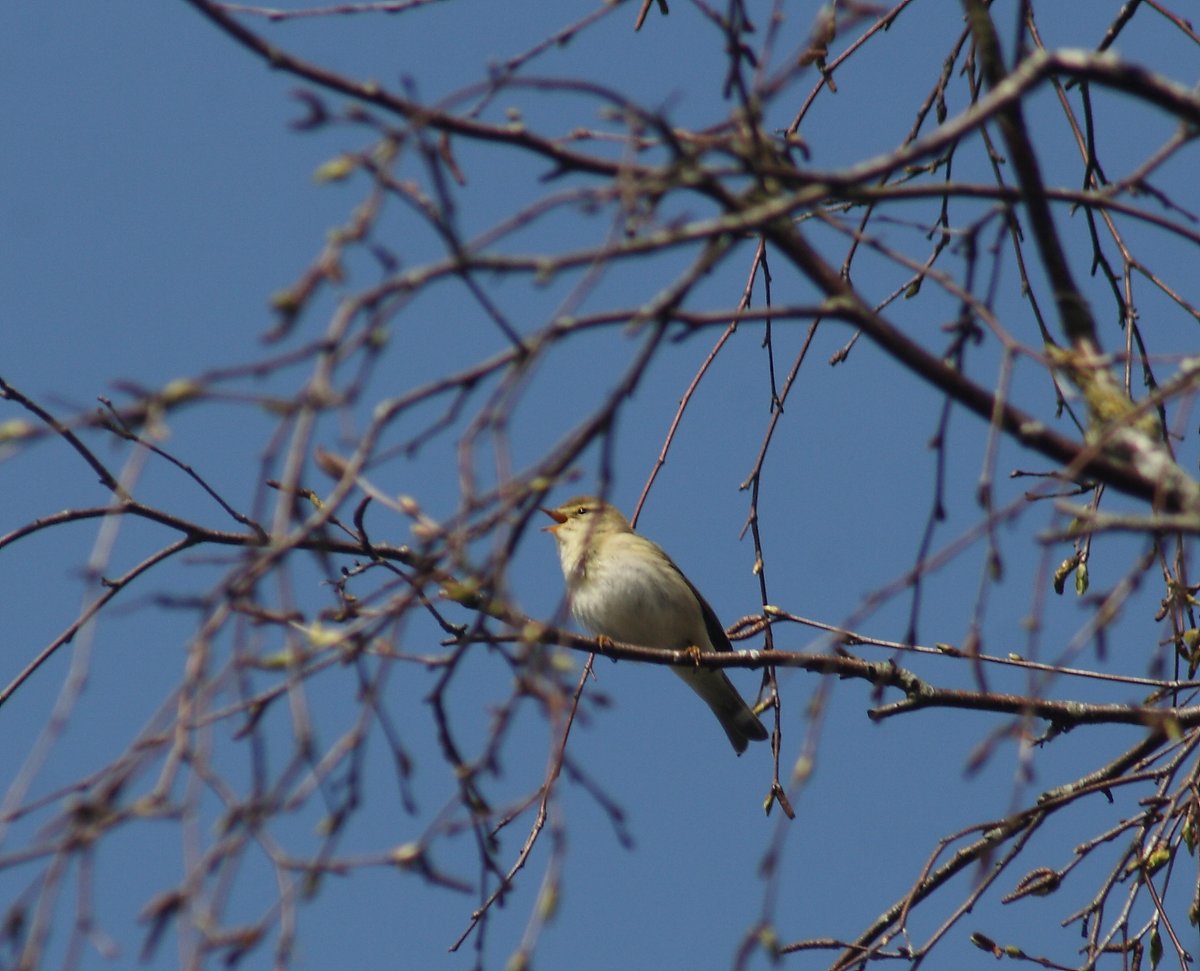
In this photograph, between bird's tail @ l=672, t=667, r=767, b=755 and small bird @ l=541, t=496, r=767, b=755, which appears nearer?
small bird @ l=541, t=496, r=767, b=755

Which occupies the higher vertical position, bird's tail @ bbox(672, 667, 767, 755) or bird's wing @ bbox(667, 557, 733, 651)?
bird's wing @ bbox(667, 557, 733, 651)

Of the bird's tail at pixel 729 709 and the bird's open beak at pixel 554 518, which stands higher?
the bird's open beak at pixel 554 518

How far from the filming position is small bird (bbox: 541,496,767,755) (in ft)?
25.9

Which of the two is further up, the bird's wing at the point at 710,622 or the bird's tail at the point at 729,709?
the bird's wing at the point at 710,622

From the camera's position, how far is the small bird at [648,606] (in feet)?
25.9

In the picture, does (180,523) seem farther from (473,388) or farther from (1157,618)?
(1157,618)

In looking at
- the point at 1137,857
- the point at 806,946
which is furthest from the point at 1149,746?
the point at 806,946

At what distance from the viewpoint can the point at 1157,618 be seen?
200 inches

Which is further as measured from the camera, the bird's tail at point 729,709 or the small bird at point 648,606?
the bird's tail at point 729,709

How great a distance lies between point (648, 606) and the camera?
8.01 metres

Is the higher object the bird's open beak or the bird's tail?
the bird's open beak

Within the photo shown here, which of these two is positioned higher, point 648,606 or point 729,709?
point 648,606

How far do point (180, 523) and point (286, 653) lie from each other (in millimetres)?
2289

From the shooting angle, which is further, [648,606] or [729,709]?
[729,709]
